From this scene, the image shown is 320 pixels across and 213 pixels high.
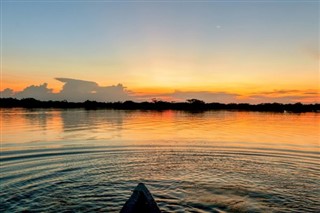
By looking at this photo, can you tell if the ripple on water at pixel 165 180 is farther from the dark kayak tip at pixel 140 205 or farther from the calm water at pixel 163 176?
the dark kayak tip at pixel 140 205

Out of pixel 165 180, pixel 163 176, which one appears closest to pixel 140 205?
pixel 165 180

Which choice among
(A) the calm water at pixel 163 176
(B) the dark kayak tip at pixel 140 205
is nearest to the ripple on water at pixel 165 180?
(A) the calm water at pixel 163 176

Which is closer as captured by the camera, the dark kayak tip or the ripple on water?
the dark kayak tip

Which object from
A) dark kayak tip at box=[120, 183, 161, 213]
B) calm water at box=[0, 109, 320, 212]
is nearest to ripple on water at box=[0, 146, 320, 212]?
calm water at box=[0, 109, 320, 212]

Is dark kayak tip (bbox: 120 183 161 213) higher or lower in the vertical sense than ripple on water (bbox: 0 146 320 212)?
higher

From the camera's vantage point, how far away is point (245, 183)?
15258 mm

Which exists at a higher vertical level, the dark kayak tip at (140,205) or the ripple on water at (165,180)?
the dark kayak tip at (140,205)

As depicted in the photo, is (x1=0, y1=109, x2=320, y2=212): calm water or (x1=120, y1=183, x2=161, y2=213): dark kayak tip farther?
(x1=0, y1=109, x2=320, y2=212): calm water

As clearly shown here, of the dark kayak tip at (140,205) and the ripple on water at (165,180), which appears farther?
the ripple on water at (165,180)

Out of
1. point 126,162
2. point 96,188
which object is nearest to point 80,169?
point 126,162

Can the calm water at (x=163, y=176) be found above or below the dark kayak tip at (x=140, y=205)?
below

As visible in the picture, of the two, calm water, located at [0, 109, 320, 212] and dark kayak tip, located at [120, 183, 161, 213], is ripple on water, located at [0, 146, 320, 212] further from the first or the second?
dark kayak tip, located at [120, 183, 161, 213]

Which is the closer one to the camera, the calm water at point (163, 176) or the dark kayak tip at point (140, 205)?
the dark kayak tip at point (140, 205)

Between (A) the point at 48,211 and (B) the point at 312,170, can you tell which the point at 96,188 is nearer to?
(A) the point at 48,211
